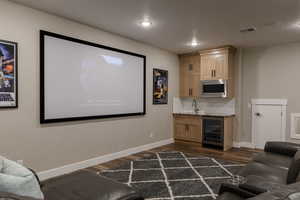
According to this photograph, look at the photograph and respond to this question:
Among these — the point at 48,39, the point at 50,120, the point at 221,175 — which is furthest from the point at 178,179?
the point at 48,39

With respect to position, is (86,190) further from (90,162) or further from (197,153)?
(197,153)

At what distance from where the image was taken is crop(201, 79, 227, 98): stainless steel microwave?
501 cm

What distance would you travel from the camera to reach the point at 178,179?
3.07m

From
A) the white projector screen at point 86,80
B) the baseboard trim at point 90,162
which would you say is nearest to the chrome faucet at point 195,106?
the baseboard trim at point 90,162

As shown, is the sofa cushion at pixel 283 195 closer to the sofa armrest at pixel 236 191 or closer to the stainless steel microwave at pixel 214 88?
the sofa armrest at pixel 236 191

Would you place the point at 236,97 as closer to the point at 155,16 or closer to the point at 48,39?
the point at 155,16

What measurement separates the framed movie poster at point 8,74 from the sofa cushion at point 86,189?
1430mm

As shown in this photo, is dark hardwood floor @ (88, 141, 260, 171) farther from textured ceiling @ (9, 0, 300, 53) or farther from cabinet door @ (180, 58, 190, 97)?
textured ceiling @ (9, 0, 300, 53)

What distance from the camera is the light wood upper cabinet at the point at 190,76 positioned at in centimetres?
563

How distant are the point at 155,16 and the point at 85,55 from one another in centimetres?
139

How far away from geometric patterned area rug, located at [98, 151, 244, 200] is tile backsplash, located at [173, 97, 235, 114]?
178 centimetres

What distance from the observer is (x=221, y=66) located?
498 cm

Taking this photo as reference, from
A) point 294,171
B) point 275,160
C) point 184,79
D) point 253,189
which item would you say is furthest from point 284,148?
point 184,79

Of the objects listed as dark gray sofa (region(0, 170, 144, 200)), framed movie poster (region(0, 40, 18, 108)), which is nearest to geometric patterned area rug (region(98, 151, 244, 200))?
dark gray sofa (region(0, 170, 144, 200))
